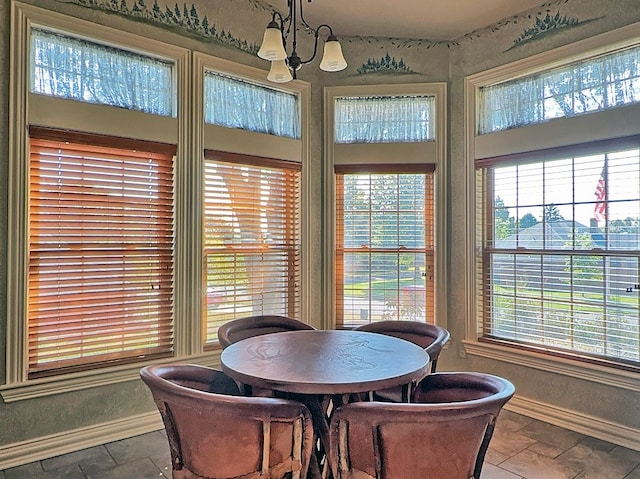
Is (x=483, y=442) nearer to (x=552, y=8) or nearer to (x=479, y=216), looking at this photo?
(x=479, y=216)

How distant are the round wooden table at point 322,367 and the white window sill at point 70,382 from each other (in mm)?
1095

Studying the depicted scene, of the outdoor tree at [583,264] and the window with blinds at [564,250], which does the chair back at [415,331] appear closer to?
the window with blinds at [564,250]

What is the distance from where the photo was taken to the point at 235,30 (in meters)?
3.45

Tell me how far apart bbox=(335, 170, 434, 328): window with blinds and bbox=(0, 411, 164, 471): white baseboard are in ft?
5.69

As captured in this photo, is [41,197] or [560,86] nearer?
[41,197]

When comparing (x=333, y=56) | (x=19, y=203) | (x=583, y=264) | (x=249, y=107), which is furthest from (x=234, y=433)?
(x=583, y=264)

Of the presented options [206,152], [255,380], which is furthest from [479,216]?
[255,380]

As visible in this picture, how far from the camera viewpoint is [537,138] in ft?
11.0

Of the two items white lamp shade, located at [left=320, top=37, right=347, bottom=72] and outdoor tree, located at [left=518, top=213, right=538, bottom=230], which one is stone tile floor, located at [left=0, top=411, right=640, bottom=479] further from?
white lamp shade, located at [left=320, top=37, right=347, bottom=72]

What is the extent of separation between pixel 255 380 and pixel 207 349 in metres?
1.66

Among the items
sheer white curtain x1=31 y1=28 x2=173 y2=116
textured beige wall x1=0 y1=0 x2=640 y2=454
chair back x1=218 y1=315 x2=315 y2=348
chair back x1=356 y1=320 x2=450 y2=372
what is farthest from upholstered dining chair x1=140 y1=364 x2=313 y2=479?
sheer white curtain x1=31 y1=28 x2=173 y2=116

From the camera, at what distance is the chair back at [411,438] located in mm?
1553

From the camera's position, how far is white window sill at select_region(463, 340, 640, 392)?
2945 mm

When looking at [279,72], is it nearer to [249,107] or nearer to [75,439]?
[249,107]
